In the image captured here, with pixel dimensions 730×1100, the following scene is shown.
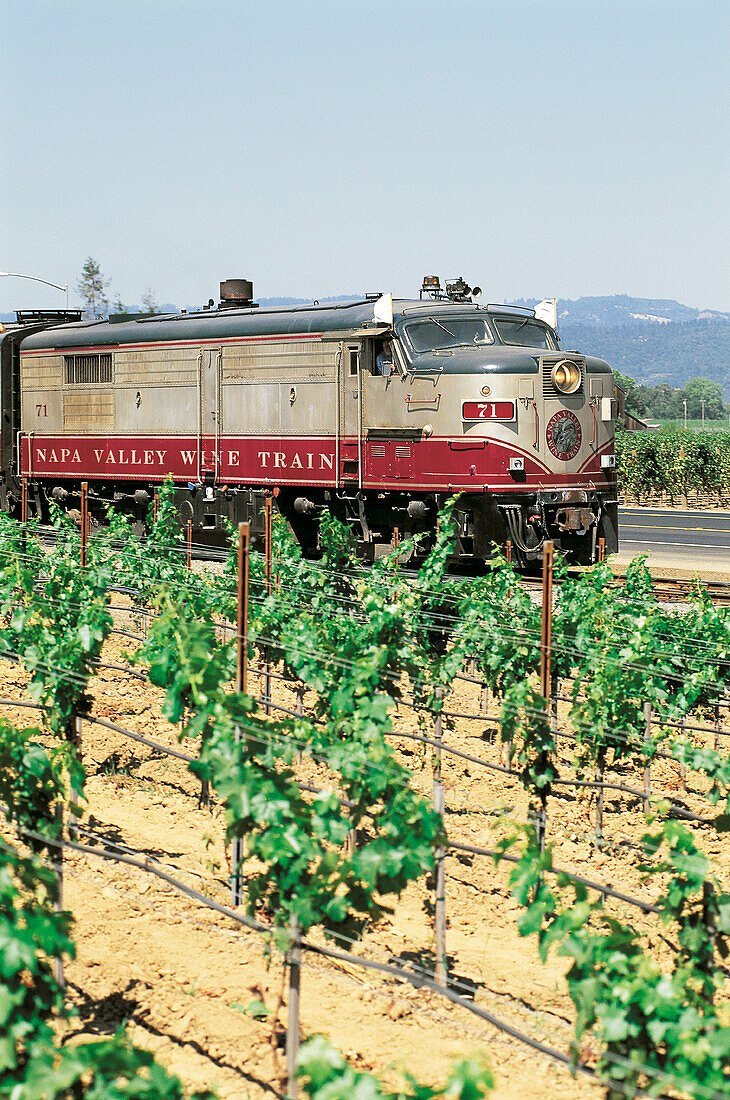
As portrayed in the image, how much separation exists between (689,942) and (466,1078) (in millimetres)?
3051

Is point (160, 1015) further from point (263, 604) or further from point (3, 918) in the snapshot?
point (263, 604)

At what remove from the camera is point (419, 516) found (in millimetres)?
20250

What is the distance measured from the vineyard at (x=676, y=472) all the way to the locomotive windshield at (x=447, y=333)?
35.9m

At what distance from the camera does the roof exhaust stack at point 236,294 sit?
2566 cm

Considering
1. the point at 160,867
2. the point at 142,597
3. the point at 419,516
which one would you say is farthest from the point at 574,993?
the point at 419,516

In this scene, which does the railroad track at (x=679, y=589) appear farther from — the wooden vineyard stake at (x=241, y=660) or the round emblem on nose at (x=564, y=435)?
the wooden vineyard stake at (x=241, y=660)

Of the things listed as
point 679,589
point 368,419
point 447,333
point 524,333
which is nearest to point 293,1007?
point 368,419

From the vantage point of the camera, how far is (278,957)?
29.8 ft

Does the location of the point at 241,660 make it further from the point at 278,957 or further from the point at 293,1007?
the point at 293,1007

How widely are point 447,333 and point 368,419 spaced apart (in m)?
2.00

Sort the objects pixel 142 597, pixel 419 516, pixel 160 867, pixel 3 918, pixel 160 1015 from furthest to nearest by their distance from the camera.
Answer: pixel 419 516 → pixel 142 597 → pixel 160 867 → pixel 160 1015 → pixel 3 918

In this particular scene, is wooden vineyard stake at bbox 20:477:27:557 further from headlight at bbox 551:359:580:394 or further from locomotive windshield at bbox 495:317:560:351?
headlight at bbox 551:359:580:394

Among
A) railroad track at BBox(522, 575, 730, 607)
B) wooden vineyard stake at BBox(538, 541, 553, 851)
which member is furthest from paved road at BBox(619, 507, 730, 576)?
wooden vineyard stake at BBox(538, 541, 553, 851)

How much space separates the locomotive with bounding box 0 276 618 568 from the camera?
20.0 metres
